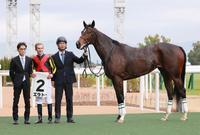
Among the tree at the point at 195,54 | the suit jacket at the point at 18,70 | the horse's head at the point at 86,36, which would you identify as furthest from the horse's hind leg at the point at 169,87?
the tree at the point at 195,54

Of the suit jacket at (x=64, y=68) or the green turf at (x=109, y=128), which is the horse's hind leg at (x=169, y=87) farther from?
the suit jacket at (x=64, y=68)

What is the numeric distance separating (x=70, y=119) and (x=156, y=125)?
1.66 metres

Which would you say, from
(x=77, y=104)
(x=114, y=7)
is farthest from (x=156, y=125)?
(x=114, y=7)

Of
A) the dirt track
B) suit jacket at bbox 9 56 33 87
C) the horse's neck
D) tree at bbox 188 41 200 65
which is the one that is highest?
tree at bbox 188 41 200 65

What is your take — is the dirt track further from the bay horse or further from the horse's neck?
the horse's neck

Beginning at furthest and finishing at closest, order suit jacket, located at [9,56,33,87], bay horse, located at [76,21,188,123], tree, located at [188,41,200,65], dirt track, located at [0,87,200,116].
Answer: tree, located at [188,41,200,65], dirt track, located at [0,87,200,116], bay horse, located at [76,21,188,123], suit jacket, located at [9,56,33,87]

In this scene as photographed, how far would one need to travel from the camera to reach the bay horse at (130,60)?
10023mm

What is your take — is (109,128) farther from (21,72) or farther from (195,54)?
(195,54)

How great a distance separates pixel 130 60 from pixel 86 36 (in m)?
0.94

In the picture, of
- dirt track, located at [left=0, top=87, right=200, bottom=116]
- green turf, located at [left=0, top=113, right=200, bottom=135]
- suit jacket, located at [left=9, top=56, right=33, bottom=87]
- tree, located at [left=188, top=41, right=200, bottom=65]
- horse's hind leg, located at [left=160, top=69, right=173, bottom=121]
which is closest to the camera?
green turf, located at [left=0, top=113, right=200, bottom=135]

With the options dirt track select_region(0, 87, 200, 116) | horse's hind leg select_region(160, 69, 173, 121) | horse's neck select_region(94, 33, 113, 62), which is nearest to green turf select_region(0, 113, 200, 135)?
horse's hind leg select_region(160, 69, 173, 121)

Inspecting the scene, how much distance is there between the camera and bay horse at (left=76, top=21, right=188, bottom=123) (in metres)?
10.0

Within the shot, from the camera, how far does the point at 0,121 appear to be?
34.7 ft

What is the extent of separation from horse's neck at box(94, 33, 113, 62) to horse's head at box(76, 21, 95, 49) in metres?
0.14
